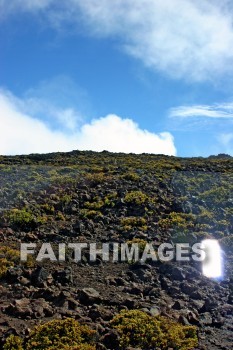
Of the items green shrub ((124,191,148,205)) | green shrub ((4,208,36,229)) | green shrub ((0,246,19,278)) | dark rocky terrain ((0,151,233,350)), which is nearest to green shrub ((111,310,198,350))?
dark rocky terrain ((0,151,233,350))

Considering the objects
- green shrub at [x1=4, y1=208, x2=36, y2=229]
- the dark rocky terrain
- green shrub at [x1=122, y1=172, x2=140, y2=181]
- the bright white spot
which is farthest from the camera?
green shrub at [x1=122, y1=172, x2=140, y2=181]

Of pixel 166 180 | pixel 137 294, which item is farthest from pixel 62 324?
pixel 166 180

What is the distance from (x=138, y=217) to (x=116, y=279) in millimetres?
7756

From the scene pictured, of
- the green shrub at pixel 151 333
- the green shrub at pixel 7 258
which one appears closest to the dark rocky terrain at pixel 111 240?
the green shrub at pixel 7 258

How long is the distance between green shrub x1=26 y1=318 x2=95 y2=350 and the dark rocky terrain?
34 cm

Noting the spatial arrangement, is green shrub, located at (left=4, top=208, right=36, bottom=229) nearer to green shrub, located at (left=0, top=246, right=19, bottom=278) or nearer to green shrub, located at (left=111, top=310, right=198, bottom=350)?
green shrub, located at (left=0, top=246, right=19, bottom=278)

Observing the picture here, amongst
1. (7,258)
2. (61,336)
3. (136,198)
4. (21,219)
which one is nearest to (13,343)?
(61,336)

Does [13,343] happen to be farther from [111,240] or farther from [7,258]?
→ [111,240]

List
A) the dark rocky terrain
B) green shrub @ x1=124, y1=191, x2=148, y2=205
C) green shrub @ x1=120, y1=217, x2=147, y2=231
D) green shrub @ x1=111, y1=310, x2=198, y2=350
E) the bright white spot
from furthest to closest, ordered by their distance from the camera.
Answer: green shrub @ x1=124, y1=191, x2=148, y2=205, green shrub @ x1=120, y1=217, x2=147, y2=231, the bright white spot, the dark rocky terrain, green shrub @ x1=111, y1=310, x2=198, y2=350

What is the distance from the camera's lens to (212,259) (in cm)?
1731

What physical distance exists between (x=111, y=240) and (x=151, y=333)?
316 inches

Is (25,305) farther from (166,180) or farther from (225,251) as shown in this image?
(166,180)

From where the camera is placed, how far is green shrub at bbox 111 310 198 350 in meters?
10.4

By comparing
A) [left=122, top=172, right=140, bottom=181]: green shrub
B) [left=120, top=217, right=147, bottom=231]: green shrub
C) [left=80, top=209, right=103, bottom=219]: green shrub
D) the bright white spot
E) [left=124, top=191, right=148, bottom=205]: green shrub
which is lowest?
the bright white spot
